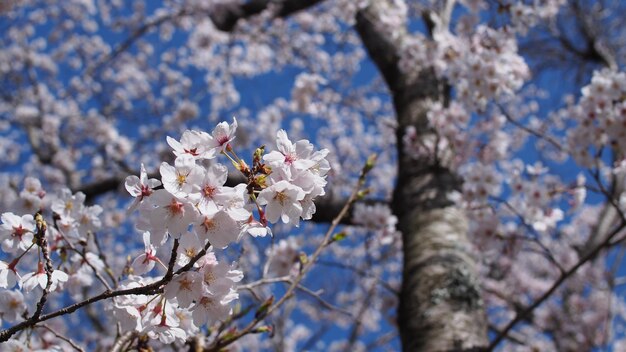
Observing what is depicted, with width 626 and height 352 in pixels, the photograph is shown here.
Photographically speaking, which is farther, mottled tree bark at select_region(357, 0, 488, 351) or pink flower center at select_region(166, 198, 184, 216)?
mottled tree bark at select_region(357, 0, 488, 351)

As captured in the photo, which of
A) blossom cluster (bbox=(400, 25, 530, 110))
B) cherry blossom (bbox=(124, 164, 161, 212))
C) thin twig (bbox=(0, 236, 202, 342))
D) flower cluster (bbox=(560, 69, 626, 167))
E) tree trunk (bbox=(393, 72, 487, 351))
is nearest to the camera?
thin twig (bbox=(0, 236, 202, 342))

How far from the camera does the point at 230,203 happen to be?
3.11 feet

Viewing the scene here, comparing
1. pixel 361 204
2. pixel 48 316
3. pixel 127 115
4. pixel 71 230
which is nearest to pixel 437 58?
pixel 361 204

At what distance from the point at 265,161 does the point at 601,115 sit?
2141 millimetres

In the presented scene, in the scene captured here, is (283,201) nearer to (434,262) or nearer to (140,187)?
(140,187)

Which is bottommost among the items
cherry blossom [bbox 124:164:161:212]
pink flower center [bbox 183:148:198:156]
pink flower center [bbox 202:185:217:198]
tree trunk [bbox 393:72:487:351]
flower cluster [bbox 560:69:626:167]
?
pink flower center [bbox 202:185:217:198]

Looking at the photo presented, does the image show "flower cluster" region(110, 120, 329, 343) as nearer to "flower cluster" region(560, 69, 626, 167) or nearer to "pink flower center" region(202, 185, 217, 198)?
"pink flower center" region(202, 185, 217, 198)

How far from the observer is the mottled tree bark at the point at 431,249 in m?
2.07

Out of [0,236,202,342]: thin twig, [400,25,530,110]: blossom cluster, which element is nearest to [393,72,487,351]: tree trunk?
[400,25,530,110]: blossom cluster

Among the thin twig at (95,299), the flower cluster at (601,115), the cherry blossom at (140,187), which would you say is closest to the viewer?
the thin twig at (95,299)

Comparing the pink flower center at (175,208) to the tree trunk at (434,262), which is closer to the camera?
the pink flower center at (175,208)

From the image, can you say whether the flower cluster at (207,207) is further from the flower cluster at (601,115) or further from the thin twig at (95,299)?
the flower cluster at (601,115)

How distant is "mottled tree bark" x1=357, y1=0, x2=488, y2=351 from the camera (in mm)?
2070

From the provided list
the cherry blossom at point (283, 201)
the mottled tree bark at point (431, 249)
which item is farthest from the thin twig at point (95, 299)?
the mottled tree bark at point (431, 249)
